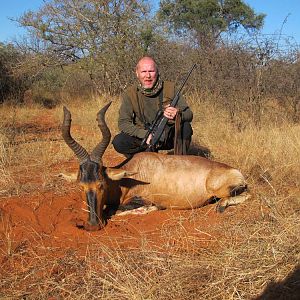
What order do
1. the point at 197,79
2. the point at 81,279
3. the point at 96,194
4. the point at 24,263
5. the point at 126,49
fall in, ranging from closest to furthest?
the point at 81,279 < the point at 24,263 < the point at 96,194 < the point at 197,79 < the point at 126,49

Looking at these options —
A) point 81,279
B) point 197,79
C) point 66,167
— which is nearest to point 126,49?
point 197,79

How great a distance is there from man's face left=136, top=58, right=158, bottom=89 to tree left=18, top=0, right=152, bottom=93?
22.6ft

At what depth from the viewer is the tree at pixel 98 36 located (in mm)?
13289

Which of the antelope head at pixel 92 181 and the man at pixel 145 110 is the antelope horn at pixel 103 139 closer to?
the antelope head at pixel 92 181

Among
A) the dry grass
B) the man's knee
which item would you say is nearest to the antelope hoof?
the dry grass

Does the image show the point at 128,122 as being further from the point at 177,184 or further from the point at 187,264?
the point at 187,264

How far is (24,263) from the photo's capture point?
11.7ft

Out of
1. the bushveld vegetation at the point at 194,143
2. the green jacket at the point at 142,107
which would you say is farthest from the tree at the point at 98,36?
the green jacket at the point at 142,107

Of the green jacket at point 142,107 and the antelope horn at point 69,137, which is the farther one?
the green jacket at point 142,107

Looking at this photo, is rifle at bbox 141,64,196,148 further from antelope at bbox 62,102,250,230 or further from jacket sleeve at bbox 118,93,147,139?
antelope at bbox 62,102,250,230

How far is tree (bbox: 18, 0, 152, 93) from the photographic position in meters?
13.3

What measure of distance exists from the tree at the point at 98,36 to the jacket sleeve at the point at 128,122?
6.88 metres

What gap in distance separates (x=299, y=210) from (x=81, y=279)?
2.43m

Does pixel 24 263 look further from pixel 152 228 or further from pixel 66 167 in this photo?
pixel 66 167
